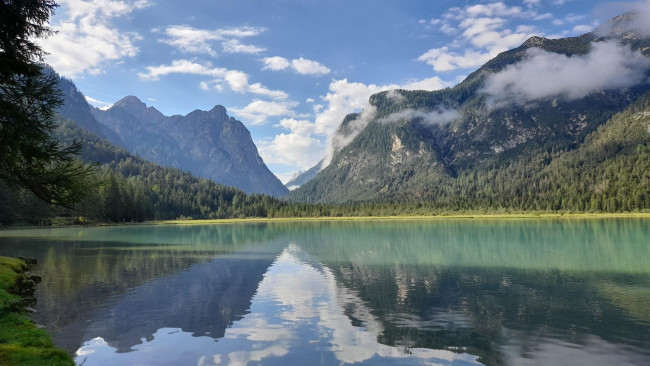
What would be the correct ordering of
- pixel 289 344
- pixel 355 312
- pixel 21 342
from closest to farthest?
pixel 21 342 < pixel 289 344 < pixel 355 312

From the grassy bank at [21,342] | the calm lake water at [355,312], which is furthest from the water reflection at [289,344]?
the grassy bank at [21,342]

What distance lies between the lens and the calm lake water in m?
18.3

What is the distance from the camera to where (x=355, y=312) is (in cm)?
2577

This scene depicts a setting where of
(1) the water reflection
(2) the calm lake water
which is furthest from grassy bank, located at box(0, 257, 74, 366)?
(1) the water reflection

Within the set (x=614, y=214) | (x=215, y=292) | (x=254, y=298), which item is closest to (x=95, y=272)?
(x=215, y=292)

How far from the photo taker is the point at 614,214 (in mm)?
176875

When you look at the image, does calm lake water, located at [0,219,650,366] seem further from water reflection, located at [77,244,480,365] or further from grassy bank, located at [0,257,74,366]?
grassy bank, located at [0,257,74,366]

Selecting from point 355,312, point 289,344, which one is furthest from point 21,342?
point 355,312

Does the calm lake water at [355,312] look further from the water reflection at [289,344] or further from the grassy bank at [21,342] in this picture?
the grassy bank at [21,342]

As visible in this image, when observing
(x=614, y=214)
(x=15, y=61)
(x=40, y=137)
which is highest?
(x=15, y=61)

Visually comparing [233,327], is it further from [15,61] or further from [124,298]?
[15,61]

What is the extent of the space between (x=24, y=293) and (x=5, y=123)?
53.6ft

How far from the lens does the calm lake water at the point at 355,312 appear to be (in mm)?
18328

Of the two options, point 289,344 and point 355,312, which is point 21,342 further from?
point 355,312
